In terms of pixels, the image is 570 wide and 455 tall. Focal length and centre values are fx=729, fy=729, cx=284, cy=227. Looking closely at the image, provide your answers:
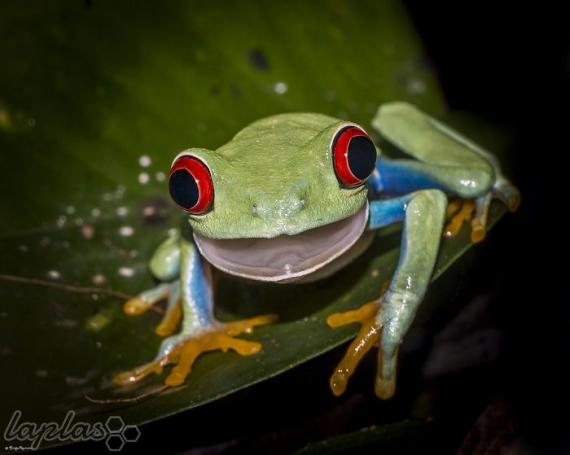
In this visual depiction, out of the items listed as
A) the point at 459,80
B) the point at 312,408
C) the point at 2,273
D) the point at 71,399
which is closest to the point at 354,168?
the point at 312,408

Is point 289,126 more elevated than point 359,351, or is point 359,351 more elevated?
point 289,126

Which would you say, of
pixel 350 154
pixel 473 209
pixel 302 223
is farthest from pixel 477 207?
pixel 302 223

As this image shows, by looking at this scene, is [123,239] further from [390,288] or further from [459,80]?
[459,80]

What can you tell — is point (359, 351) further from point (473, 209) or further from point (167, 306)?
point (167, 306)

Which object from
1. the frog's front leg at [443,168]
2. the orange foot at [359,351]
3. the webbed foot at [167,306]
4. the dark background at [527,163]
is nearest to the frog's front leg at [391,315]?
the orange foot at [359,351]

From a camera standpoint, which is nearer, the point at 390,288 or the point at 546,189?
the point at 390,288

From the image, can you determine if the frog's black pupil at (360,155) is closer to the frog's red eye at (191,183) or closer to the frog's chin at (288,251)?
the frog's chin at (288,251)

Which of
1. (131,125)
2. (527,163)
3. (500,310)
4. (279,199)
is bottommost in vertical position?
(500,310)
